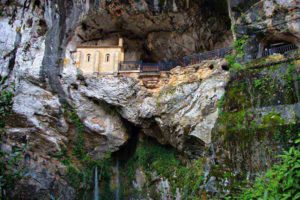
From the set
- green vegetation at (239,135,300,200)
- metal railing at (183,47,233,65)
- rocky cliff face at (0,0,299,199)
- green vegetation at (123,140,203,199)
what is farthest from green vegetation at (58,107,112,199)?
green vegetation at (239,135,300,200)

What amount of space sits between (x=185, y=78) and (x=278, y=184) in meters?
10.3

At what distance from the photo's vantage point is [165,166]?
12734mm

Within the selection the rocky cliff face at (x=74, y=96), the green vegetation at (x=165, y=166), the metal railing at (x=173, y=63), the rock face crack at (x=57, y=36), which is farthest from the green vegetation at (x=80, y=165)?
the metal railing at (x=173, y=63)

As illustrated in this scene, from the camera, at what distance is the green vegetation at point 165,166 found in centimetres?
1158

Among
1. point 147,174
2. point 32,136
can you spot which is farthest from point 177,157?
point 32,136

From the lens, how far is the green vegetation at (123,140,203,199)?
1158cm

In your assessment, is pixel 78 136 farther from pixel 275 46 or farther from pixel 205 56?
pixel 275 46

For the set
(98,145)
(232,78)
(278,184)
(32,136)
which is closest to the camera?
(278,184)

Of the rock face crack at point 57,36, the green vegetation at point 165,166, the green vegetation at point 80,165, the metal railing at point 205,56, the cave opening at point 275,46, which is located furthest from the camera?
the metal railing at point 205,56

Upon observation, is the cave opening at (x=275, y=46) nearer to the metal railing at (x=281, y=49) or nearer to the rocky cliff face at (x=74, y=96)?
the metal railing at (x=281, y=49)

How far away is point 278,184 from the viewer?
129 inches

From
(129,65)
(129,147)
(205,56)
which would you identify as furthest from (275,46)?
(129,147)

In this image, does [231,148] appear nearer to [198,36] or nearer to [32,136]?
[32,136]

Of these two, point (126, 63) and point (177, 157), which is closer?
point (177, 157)
